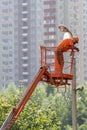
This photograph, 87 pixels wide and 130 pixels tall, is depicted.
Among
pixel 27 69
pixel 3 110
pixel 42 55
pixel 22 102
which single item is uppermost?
pixel 42 55

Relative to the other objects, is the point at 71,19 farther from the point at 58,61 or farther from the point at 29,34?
the point at 58,61

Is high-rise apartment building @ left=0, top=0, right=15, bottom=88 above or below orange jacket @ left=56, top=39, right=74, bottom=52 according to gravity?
below

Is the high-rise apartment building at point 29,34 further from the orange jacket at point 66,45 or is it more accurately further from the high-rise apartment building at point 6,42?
the orange jacket at point 66,45

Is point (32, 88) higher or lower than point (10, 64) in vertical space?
higher

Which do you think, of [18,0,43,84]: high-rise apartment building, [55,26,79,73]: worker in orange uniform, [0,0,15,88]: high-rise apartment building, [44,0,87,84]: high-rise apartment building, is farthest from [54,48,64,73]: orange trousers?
[0,0,15,88]: high-rise apartment building

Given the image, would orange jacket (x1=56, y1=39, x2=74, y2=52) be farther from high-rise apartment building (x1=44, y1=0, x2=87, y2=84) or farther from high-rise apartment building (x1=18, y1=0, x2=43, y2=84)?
high-rise apartment building (x1=18, y1=0, x2=43, y2=84)

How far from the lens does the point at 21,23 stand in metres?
79.4

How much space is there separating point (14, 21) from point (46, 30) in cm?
579

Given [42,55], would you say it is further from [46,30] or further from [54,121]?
[46,30]

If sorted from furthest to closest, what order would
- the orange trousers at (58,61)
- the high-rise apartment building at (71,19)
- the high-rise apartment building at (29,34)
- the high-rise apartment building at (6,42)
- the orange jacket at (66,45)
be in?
the high-rise apartment building at (6,42)
the high-rise apartment building at (29,34)
the high-rise apartment building at (71,19)
the orange trousers at (58,61)
the orange jacket at (66,45)

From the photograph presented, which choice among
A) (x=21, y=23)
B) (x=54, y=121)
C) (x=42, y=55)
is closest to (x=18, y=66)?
(x=21, y=23)

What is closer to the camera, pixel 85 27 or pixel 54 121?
pixel 54 121

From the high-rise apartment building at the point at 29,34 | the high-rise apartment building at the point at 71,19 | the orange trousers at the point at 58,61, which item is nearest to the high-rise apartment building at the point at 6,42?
the high-rise apartment building at the point at 29,34

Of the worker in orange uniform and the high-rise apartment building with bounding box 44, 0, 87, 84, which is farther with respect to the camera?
the high-rise apartment building with bounding box 44, 0, 87, 84
